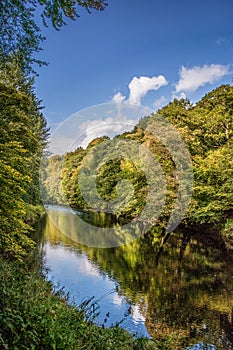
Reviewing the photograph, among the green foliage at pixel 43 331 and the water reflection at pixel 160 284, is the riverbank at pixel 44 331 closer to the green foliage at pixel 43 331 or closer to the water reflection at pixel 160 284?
the green foliage at pixel 43 331

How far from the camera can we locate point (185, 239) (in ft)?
73.8

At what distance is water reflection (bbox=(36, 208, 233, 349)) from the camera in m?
8.41

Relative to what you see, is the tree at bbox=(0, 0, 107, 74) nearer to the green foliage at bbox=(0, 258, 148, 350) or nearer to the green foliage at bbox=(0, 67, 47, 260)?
the green foliage at bbox=(0, 67, 47, 260)

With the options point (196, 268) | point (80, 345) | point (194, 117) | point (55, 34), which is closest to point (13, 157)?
point (55, 34)

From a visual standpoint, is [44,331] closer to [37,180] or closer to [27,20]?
[27,20]

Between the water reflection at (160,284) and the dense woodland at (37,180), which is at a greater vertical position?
the dense woodland at (37,180)

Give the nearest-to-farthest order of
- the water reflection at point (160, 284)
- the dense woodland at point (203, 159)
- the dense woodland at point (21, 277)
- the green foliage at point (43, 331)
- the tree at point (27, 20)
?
the green foliage at point (43, 331)
the dense woodland at point (21, 277)
the tree at point (27, 20)
the water reflection at point (160, 284)
the dense woodland at point (203, 159)

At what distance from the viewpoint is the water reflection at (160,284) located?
8.41 metres

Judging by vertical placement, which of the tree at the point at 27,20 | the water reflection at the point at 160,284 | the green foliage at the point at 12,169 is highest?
the tree at the point at 27,20

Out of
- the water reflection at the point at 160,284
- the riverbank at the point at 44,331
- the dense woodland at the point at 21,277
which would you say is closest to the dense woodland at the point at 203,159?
the water reflection at the point at 160,284

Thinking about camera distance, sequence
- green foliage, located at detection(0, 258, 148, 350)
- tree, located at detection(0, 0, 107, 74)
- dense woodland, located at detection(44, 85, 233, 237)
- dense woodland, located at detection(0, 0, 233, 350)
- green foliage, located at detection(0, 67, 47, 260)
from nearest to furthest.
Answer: green foliage, located at detection(0, 258, 148, 350)
dense woodland, located at detection(0, 0, 233, 350)
tree, located at detection(0, 0, 107, 74)
green foliage, located at detection(0, 67, 47, 260)
dense woodland, located at detection(44, 85, 233, 237)

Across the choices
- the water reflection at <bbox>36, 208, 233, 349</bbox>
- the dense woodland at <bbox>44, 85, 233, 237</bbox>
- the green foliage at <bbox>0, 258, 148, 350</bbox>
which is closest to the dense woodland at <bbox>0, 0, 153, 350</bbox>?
the green foliage at <bbox>0, 258, 148, 350</bbox>

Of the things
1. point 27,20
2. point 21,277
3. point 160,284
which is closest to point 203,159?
point 160,284

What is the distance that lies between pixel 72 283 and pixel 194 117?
19.9 meters
